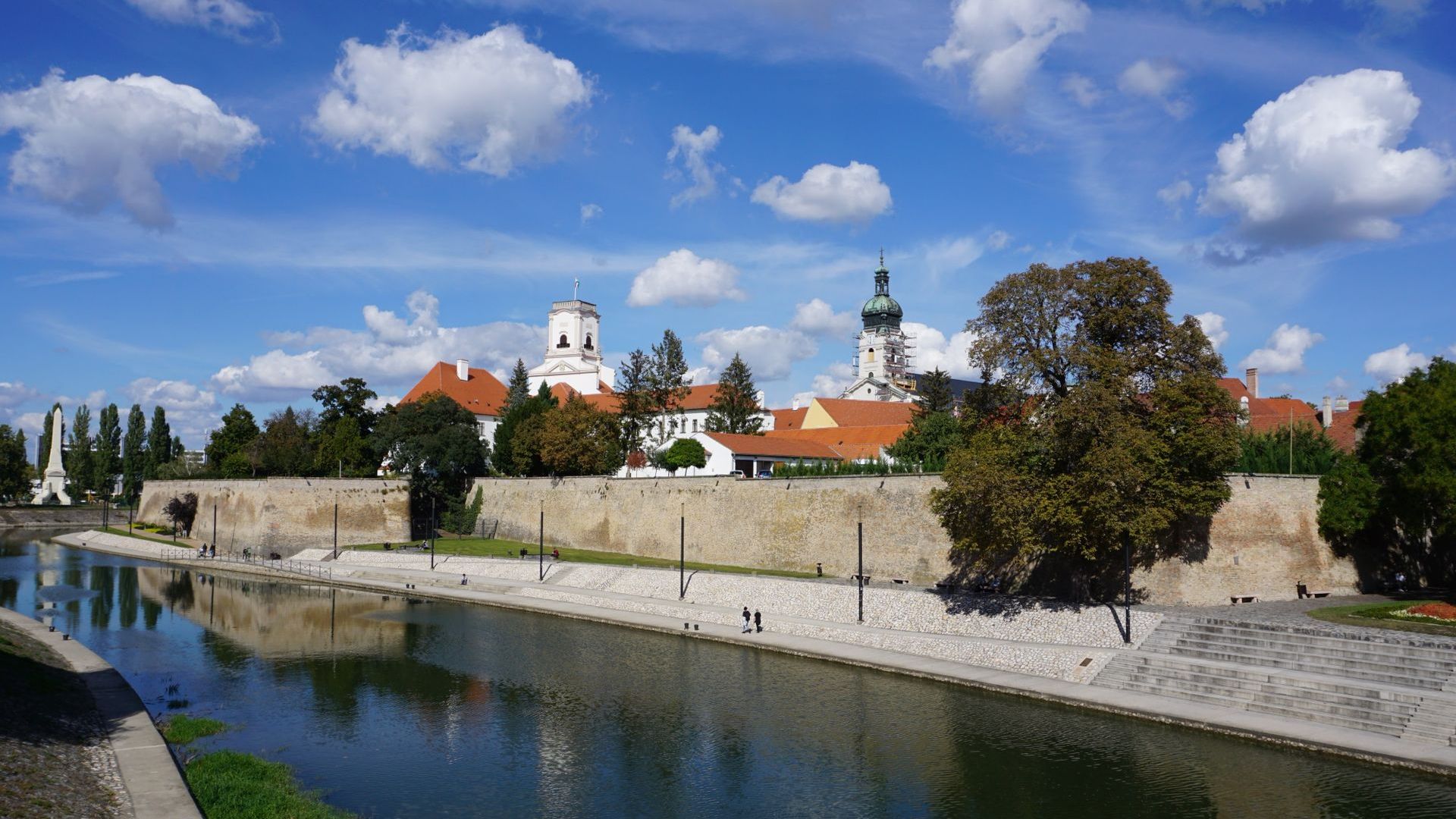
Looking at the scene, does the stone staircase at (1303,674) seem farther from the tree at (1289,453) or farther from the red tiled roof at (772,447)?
the red tiled roof at (772,447)

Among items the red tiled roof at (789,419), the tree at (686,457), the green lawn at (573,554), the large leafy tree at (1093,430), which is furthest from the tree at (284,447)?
the large leafy tree at (1093,430)

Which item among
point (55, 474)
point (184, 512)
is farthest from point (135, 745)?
point (55, 474)

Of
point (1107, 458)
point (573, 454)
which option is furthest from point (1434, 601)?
point (573, 454)

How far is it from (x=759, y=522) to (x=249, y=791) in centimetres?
2604

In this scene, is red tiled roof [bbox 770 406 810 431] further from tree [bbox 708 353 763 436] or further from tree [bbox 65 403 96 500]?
tree [bbox 65 403 96 500]

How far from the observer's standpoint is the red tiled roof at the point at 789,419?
269 feet

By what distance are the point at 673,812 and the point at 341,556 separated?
3928cm

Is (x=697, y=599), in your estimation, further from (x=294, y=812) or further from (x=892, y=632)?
(x=294, y=812)

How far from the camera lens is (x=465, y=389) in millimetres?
81188

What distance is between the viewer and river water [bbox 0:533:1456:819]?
1574 centimetres

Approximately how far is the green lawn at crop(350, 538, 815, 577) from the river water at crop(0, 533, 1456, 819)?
25.8 ft

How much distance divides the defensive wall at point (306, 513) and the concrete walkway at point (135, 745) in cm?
→ 2715

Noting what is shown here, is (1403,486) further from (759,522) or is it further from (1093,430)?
(759,522)

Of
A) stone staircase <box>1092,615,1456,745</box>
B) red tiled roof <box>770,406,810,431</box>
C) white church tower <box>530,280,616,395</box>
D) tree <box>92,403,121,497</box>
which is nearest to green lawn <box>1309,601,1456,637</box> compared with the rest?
stone staircase <box>1092,615,1456,745</box>
